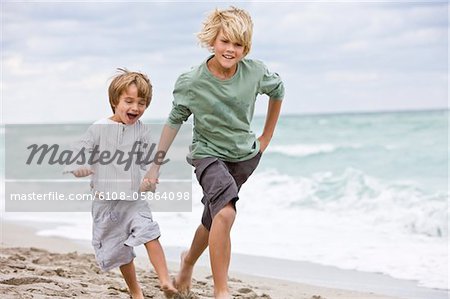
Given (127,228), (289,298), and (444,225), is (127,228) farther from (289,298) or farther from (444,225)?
(444,225)

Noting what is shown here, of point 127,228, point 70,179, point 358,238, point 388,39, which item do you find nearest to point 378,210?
point 358,238

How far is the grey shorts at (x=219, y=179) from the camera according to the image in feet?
13.5

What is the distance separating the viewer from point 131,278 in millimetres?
4441

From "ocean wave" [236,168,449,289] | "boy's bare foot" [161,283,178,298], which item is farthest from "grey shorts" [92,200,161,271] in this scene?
"ocean wave" [236,168,449,289]

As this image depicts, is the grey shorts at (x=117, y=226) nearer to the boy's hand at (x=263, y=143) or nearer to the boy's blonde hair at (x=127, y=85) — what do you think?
the boy's blonde hair at (x=127, y=85)

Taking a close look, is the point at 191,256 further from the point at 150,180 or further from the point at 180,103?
the point at 180,103

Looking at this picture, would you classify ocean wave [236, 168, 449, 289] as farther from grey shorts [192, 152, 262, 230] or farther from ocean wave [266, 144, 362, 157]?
ocean wave [266, 144, 362, 157]

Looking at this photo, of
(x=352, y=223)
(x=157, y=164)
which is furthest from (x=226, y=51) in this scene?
(x=352, y=223)

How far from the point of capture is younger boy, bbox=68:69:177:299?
14.0 ft

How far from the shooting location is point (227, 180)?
4.15m

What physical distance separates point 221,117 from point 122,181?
612 millimetres

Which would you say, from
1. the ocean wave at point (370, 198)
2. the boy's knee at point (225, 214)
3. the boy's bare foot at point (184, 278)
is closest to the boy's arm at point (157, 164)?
the boy's knee at point (225, 214)

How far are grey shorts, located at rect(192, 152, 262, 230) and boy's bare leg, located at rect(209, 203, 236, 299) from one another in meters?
0.04

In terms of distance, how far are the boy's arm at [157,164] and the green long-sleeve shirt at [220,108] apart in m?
0.04
